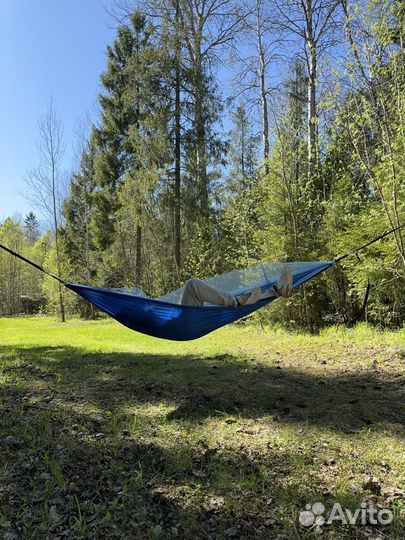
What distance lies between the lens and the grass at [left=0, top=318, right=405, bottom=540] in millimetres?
1706

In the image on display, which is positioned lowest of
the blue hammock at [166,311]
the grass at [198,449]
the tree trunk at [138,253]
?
the grass at [198,449]

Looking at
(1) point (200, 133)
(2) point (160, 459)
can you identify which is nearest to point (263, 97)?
(1) point (200, 133)

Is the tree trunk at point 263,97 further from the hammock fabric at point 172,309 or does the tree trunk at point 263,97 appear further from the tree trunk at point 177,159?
the hammock fabric at point 172,309

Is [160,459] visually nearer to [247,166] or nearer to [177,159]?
[177,159]

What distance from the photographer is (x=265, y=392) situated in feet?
10.7

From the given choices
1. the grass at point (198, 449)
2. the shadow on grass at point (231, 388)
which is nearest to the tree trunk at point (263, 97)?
the shadow on grass at point (231, 388)

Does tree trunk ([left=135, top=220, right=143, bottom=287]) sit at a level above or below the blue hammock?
above

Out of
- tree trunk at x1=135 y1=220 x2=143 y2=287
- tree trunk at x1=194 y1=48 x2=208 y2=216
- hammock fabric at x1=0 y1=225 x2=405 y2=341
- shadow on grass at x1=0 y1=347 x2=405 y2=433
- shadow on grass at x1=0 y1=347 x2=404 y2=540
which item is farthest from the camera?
tree trunk at x1=135 y1=220 x2=143 y2=287

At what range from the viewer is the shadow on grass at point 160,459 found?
170 cm

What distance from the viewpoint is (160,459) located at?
217 centimetres

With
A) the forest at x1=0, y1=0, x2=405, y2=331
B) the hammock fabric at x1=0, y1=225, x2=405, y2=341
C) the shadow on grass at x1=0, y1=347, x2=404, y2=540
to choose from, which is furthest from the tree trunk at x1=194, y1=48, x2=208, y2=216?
the shadow on grass at x1=0, y1=347, x2=404, y2=540

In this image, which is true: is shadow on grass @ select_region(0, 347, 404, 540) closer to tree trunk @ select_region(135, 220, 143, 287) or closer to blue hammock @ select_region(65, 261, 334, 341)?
blue hammock @ select_region(65, 261, 334, 341)

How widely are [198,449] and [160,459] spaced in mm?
236

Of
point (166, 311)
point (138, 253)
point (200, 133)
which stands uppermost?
point (200, 133)
